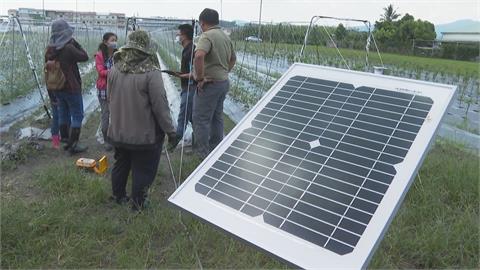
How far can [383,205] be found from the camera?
1.63 meters

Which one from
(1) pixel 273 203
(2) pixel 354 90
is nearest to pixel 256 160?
(1) pixel 273 203

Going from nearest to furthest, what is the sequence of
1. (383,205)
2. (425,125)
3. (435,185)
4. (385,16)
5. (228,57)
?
1. (383,205)
2. (425,125)
3. (435,185)
4. (228,57)
5. (385,16)

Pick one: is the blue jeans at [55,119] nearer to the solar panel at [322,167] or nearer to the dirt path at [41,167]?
the dirt path at [41,167]

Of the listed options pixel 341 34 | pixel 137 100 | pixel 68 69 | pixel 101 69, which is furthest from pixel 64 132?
pixel 341 34

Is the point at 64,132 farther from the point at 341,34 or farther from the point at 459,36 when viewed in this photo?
the point at 459,36

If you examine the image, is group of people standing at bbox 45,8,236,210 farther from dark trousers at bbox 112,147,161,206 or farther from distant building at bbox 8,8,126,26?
distant building at bbox 8,8,126,26

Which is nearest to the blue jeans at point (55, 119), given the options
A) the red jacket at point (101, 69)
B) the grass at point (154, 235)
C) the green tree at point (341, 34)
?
the red jacket at point (101, 69)

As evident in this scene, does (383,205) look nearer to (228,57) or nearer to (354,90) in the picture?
(354,90)

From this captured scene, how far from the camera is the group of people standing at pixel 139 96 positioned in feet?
10.5

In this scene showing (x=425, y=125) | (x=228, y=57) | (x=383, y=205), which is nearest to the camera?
(x=383, y=205)

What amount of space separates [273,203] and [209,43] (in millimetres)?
2673

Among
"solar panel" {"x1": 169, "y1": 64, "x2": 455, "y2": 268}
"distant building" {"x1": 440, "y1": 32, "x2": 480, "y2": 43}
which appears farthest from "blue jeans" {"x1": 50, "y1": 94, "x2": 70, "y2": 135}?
"distant building" {"x1": 440, "y1": 32, "x2": 480, "y2": 43}

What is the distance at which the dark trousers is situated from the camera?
3436mm

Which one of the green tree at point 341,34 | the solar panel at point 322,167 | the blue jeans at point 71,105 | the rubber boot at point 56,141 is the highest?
the green tree at point 341,34
